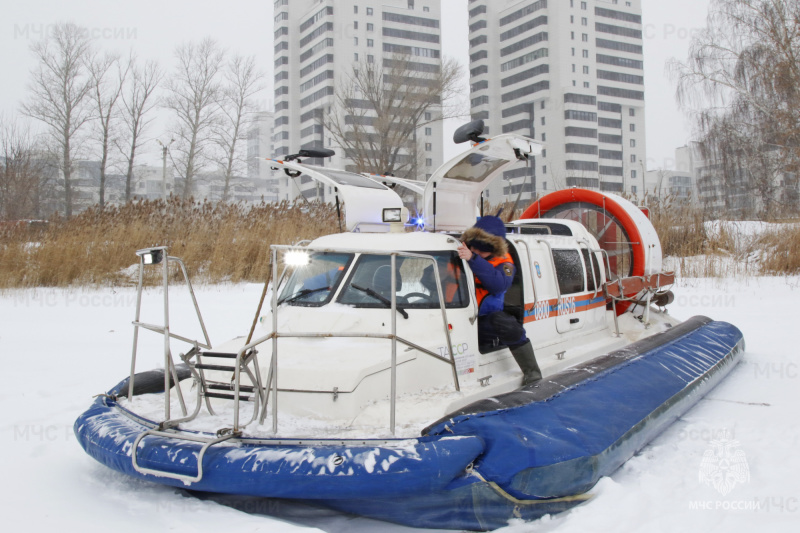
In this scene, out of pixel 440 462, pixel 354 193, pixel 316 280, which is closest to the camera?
pixel 440 462

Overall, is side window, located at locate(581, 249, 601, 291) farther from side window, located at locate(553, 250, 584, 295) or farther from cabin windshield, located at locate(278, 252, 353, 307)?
A: cabin windshield, located at locate(278, 252, 353, 307)

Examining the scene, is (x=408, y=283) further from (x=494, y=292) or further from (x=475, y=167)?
(x=475, y=167)

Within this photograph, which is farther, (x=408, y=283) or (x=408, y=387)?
(x=408, y=283)

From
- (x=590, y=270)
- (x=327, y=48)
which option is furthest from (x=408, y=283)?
(x=327, y=48)

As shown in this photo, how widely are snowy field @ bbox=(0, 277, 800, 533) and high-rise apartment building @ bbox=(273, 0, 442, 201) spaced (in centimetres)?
4732

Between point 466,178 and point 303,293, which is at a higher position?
point 466,178

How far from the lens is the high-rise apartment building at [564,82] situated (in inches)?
2411

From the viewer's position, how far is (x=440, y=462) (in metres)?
3.12

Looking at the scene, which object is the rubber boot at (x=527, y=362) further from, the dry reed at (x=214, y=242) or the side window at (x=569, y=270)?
the dry reed at (x=214, y=242)

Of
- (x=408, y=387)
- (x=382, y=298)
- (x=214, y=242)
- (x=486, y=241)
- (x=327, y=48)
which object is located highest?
(x=327, y=48)

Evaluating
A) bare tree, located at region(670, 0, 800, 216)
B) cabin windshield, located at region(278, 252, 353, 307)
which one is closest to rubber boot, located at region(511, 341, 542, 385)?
cabin windshield, located at region(278, 252, 353, 307)

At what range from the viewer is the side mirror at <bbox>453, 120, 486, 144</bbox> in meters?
5.11

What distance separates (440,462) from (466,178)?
3.27m

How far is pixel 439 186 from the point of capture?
5641 mm
